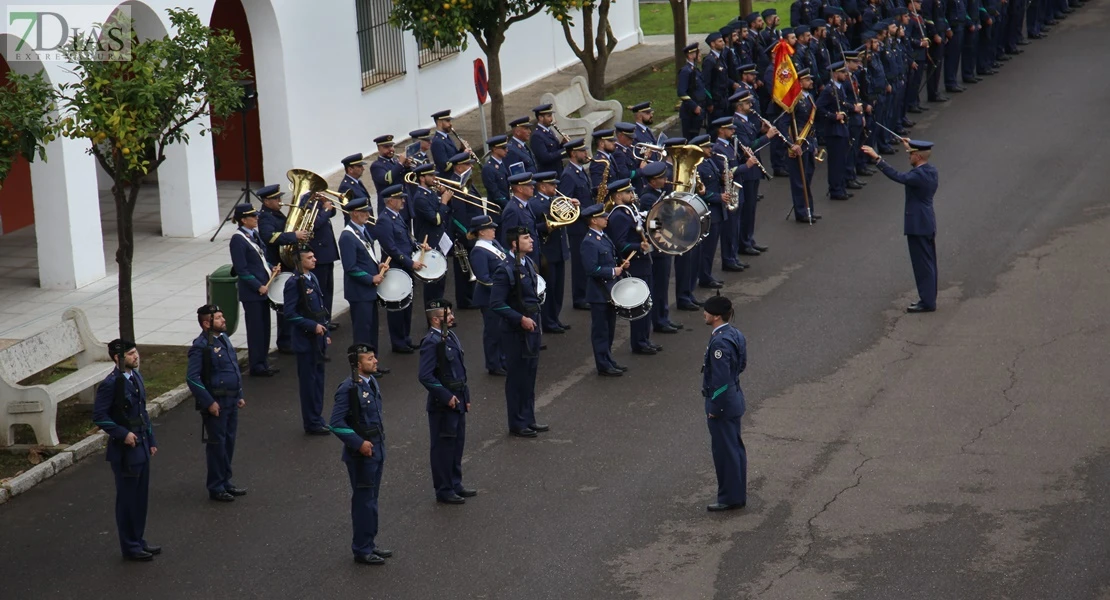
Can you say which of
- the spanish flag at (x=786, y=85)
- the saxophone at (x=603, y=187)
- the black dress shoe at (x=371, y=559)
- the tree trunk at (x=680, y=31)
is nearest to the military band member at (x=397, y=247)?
the saxophone at (x=603, y=187)

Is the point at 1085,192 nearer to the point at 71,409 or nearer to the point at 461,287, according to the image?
the point at 461,287

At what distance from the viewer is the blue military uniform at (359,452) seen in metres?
10.3

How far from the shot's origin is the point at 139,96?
12875mm

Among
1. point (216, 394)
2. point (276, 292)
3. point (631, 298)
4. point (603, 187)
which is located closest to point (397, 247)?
point (276, 292)

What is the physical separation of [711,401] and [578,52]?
15260 millimetres

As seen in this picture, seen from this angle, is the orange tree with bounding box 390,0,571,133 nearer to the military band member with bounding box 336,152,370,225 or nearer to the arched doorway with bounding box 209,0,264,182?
the arched doorway with bounding box 209,0,264,182

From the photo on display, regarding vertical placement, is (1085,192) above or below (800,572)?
above

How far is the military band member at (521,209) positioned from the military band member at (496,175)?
4.42 ft

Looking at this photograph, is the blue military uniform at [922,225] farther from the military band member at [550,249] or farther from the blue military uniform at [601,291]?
the military band member at [550,249]

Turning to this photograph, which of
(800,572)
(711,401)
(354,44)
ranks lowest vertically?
(800,572)

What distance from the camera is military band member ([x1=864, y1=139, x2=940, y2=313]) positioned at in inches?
613

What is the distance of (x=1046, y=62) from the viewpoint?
28.2 metres

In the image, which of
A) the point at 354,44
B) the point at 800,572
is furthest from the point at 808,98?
the point at 800,572

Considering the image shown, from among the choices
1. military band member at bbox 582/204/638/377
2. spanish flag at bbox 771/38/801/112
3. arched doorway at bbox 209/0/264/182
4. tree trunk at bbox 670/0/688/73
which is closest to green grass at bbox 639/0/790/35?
tree trunk at bbox 670/0/688/73
